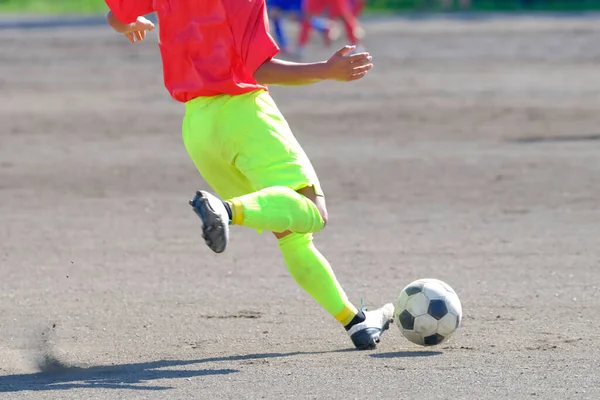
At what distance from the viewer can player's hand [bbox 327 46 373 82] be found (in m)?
4.85

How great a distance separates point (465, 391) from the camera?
180 inches

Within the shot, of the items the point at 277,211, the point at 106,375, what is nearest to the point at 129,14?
the point at 277,211

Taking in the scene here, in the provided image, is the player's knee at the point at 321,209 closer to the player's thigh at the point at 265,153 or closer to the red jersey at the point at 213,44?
the player's thigh at the point at 265,153

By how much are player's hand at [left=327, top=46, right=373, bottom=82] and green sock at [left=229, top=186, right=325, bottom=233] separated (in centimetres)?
54

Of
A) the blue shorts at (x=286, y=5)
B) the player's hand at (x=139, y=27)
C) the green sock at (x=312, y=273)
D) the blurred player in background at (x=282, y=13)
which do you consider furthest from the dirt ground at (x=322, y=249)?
the blue shorts at (x=286, y=5)

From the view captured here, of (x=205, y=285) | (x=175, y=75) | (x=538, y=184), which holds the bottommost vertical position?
(x=538, y=184)

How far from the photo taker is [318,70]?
16.0ft

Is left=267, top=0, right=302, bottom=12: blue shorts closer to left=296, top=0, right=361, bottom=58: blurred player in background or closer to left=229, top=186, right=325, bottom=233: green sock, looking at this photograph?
left=296, top=0, right=361, bottom=58: blurred player in background

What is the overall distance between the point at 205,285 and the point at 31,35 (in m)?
24.2

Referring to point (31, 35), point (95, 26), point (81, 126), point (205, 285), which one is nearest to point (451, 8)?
point (95, 26)

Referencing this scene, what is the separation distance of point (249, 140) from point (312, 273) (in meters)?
0.72

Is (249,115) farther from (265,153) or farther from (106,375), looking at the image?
(106,375)

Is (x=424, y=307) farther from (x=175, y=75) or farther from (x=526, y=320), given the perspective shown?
(x=175, y=75)

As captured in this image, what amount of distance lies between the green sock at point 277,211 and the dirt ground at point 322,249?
2.10ft
